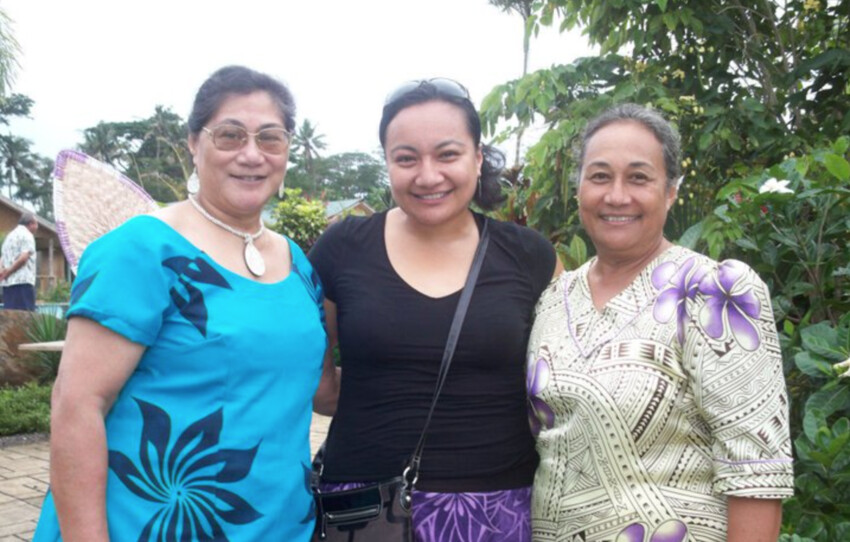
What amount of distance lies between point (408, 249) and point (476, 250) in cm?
21

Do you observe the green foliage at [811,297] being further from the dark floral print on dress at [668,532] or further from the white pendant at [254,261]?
the white pendant at [254,261]

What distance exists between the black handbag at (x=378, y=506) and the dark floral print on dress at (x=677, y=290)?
539 millimetres

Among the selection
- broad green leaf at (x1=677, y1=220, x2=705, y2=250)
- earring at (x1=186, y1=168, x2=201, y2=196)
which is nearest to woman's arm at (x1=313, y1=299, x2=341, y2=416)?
earring at (x1=186, y1=168, x2=201, y2=196)

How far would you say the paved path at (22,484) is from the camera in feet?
17.1

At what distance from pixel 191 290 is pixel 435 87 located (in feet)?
3.15

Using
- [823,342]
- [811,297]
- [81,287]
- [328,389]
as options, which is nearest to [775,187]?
[811,297]

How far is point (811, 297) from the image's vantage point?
2883 mm

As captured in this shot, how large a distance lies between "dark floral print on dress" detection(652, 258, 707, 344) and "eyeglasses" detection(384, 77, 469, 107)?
0.82 metres

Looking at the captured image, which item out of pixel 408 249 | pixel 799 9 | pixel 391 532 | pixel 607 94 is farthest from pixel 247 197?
pixel 799 9

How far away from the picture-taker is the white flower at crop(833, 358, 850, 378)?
230 cm

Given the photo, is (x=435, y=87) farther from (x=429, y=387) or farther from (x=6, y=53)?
(x=6, y=53)

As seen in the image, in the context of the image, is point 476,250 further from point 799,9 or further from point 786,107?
point 799,9

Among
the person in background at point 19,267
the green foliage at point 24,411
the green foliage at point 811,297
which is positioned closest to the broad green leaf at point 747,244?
the green foliage at point 811,297

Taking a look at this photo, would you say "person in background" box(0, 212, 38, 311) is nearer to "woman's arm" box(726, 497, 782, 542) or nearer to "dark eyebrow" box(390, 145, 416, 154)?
"dark eyebrow" box(390, 145, 416, 154)
